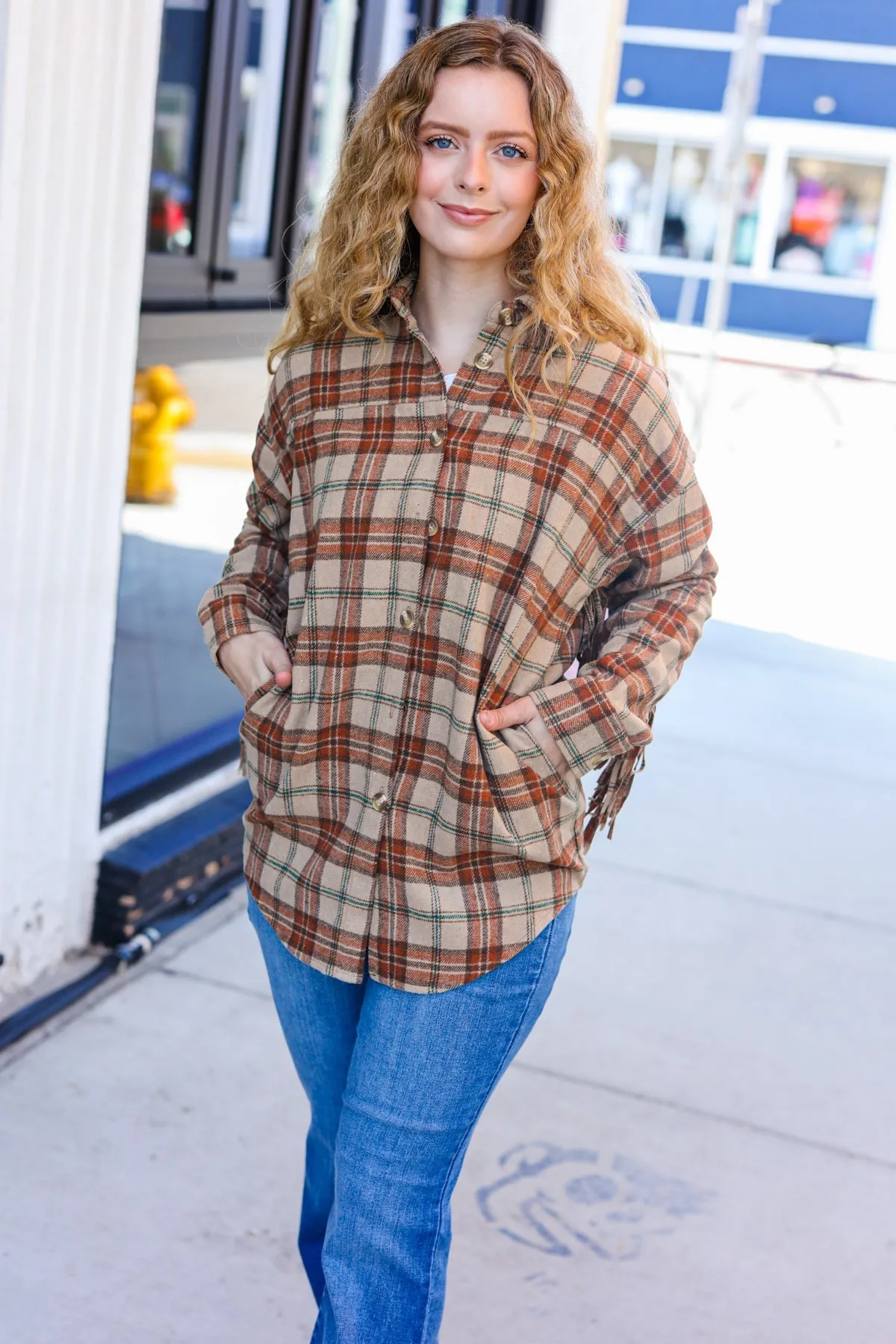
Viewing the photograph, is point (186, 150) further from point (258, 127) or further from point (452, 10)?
point (452, 10)

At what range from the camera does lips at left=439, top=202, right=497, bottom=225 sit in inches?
70.9

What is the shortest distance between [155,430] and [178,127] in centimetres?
118

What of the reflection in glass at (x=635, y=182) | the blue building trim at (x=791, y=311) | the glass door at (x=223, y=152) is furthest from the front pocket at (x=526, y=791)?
the reflection in glass at (x=635, y=182)

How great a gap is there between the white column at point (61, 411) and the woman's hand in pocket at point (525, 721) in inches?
59.9

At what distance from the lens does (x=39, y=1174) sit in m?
2.75

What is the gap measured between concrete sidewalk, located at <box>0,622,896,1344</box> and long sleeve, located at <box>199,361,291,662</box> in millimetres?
1138

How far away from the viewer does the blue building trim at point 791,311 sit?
24672 millimetres

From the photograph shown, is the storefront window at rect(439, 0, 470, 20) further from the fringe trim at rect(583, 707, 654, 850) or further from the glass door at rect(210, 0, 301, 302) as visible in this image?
the fringe trim at rect(583, 707, 654, 850)

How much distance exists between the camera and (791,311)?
2495 centimetres

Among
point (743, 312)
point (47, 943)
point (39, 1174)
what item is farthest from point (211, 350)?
point (743, 312)

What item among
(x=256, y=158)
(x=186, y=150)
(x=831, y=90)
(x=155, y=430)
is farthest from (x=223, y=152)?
(x=831, y=90)

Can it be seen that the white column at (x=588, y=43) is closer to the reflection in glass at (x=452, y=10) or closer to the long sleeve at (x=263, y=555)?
the reflection in glass at (x=452, y=10)

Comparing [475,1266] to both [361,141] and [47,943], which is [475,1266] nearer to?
[47,943]

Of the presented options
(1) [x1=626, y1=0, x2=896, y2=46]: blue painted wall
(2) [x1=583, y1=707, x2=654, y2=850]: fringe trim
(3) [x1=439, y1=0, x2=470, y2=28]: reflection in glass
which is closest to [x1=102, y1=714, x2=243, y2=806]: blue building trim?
(2) [x1=583, y1=707, x2=654, y2=850]: fringe trim
